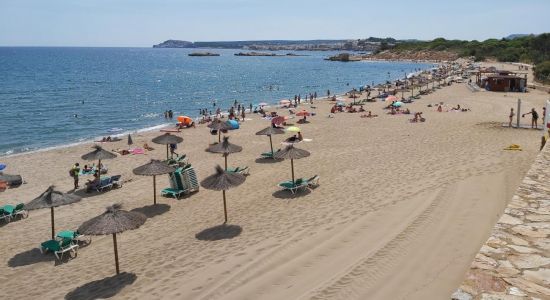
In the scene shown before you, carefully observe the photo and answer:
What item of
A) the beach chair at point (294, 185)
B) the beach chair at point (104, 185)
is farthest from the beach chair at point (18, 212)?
the beach chair at point (294, 185)

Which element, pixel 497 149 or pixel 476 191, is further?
pixel 497 149

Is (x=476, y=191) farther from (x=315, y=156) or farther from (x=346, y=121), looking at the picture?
(x=346, y=121)

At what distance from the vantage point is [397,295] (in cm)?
797

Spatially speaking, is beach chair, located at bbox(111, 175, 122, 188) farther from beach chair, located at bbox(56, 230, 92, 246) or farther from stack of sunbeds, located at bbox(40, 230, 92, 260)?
stack of sunbeds, located at bbox(40, 230, 92, 260)

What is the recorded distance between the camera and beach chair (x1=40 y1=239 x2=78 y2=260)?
1108 centimetres

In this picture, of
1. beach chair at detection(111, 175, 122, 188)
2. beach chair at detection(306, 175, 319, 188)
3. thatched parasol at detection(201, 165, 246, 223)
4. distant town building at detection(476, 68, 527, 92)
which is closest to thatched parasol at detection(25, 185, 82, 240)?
thatched parasol at detection(201, 165, 246, 223)

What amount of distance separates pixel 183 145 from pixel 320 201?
46.7 ft

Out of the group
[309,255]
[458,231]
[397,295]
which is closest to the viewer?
[397,295]

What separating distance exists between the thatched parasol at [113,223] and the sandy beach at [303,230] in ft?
3.59

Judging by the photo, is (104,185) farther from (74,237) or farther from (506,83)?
(506,83)

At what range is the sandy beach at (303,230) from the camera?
8859mm

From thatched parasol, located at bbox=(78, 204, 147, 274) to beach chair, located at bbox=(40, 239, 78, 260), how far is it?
Answer: 1.98m

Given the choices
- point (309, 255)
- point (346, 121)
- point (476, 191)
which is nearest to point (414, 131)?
point (346, 121)

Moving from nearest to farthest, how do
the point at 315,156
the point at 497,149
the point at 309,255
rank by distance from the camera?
the point at 309,255, the point at 497,149, the point at 315,156
